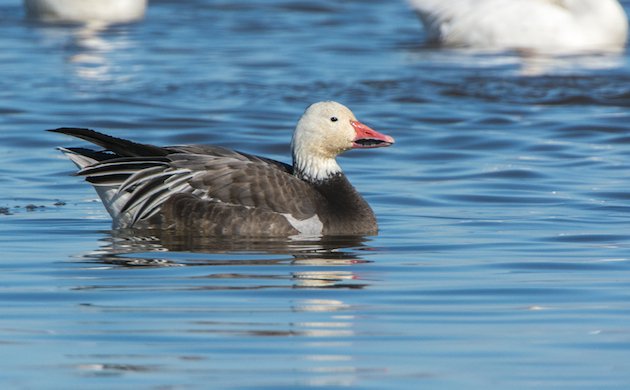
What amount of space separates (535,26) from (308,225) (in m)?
12.1

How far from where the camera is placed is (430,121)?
54.5 feet

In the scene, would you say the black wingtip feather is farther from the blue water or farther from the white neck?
the white neck

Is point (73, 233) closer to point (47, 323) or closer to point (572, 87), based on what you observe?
point (47, 323)

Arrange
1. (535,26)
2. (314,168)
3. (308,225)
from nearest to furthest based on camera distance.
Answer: (308,225) < (314,168) < (535,26)

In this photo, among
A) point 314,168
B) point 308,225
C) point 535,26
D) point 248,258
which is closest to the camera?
point 248,258

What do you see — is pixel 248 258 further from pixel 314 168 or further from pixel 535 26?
pixel 535 26

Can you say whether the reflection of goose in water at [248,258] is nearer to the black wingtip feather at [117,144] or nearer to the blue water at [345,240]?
the blue water at [345,240]

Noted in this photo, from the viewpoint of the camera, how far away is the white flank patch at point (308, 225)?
34.2 ft

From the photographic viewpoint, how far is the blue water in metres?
6.93

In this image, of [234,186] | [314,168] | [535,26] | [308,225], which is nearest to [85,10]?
[535,26]

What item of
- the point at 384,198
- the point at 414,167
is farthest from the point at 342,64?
the point at 384,198

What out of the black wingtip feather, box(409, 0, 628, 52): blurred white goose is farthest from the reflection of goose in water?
box(409, 0, 628, 52): blurred white goose

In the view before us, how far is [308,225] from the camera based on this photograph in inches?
411

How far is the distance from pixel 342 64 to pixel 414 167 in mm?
6350
